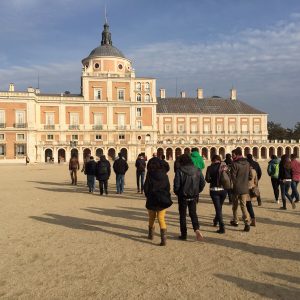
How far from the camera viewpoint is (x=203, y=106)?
7531 cm

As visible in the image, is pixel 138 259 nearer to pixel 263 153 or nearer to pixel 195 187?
pixel 195 187

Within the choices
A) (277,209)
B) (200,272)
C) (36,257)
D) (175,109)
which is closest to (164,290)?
(200,272)

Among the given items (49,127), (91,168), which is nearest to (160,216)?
(91,168)

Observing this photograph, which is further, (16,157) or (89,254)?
(16,157)

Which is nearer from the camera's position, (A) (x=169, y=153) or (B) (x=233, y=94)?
(A) (x=169, y=153)

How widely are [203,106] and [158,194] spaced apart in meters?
69.3

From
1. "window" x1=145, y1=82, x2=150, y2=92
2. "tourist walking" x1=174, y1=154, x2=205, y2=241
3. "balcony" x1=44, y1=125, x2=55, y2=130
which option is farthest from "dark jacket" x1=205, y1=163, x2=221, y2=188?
"window" x1=145, y1=82, x2=150, y2=92

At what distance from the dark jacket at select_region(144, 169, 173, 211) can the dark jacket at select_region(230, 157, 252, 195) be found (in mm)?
1764

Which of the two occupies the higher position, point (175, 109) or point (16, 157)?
point (175, 109)

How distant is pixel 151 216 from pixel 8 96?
5357 cm

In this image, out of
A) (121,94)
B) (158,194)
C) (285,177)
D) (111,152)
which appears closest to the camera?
(158,194)

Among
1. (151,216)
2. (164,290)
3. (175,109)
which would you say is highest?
(175,109)

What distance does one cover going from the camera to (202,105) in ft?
248

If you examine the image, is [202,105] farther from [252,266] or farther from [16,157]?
[252,266]
